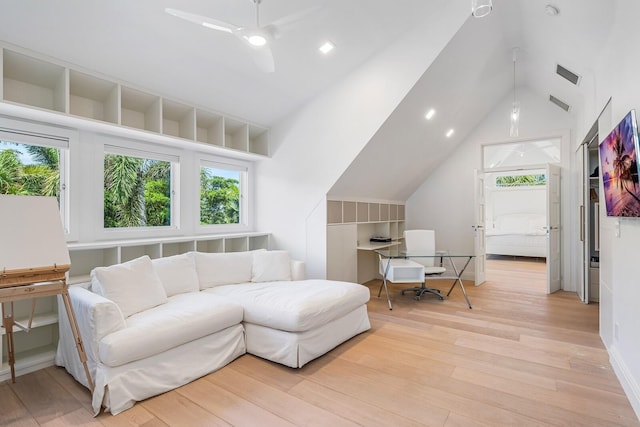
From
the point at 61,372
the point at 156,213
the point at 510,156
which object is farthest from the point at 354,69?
the point at 510,156

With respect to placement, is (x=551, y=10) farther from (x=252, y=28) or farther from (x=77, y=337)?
(x=77, y=337)

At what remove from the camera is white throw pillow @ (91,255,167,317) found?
234 centimetres

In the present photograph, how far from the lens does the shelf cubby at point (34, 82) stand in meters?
2.48

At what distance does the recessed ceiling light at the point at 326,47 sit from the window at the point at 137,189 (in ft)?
6.91

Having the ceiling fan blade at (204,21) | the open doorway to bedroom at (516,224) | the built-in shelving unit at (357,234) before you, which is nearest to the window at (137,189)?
the ceiling fan blade at (204,21)

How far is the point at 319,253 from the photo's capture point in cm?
416

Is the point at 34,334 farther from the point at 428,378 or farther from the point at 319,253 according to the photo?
the point at 428,378

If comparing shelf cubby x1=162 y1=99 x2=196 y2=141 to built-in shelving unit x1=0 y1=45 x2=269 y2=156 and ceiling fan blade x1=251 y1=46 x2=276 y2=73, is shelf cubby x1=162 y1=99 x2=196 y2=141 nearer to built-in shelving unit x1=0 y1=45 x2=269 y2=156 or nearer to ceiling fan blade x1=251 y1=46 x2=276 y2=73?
built-in shelving unit x1=0 y1=45 x2=269 y2=156

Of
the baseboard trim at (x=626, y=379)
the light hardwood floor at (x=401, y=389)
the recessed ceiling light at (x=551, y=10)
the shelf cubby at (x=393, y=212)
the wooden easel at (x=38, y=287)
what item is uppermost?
the recessed ceiling light at (x=551, y=10)

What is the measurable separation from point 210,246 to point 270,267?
101 cm

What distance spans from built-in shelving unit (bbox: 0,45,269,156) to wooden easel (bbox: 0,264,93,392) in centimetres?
130

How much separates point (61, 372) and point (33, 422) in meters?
0.67

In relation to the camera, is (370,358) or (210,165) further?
(210,165)

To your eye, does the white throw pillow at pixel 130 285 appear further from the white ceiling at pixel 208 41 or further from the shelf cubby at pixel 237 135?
the shelf cubby at pixel 237 135
